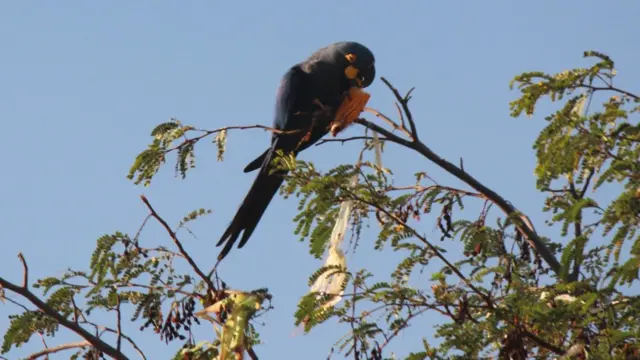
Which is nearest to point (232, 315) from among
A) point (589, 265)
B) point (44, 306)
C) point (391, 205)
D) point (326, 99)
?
point (44, 306)

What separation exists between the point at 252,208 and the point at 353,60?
1204 mm

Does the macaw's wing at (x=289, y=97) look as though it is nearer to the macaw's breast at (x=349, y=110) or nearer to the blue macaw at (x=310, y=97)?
the blue macaw at (x=310, y=97)

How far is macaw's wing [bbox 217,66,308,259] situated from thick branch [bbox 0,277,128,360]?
5.36 ft

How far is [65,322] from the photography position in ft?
11.4

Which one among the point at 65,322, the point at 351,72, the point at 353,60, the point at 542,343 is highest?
the point at 353,60

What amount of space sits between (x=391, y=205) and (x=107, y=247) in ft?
4.01

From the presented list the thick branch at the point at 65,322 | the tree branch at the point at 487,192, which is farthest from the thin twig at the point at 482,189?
the thick branch at the point at 65,322

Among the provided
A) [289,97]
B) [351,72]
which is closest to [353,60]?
[351,72]

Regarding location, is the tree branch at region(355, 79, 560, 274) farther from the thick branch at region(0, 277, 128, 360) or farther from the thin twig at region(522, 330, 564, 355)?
the thick branch at region(0, 277, 128, 360)

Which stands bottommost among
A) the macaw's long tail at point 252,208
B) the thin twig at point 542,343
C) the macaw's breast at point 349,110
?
the thin twig at point 542,343

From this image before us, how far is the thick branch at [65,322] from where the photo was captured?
3.37 metres

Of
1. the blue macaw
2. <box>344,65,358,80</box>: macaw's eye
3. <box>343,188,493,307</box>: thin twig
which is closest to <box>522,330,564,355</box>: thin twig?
<box>343,188,493,307</box>: thin twig

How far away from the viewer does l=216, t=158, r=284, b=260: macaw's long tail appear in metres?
5.19

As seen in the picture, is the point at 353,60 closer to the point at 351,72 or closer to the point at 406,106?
the point at 351,72
